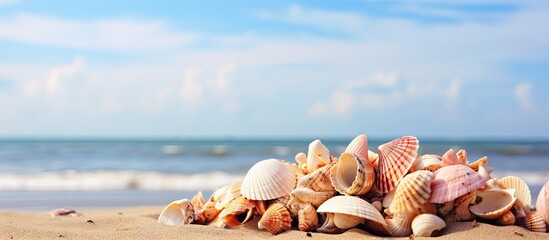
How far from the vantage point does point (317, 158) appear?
176 inches

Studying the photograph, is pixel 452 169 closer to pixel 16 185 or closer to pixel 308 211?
pixel 308 211

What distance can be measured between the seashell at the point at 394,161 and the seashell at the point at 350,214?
249 millimetres

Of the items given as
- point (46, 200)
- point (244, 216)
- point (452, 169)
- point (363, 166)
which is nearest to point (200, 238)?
point (244, 216)

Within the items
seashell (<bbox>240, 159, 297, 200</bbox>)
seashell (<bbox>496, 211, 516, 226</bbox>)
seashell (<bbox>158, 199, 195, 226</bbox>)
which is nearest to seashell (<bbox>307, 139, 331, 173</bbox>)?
seashell (<bbox>240, 159, 297, 200</bbox>)

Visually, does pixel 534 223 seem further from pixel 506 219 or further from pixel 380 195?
pixel 380 195

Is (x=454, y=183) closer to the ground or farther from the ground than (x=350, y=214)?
farther from the ground

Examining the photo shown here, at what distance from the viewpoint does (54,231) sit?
13.9 ft

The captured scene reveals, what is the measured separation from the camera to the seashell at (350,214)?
389cm

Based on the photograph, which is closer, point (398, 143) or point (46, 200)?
point (398, 143)

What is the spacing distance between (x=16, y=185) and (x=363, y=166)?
10.00 metres

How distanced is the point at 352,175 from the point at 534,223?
1.33m

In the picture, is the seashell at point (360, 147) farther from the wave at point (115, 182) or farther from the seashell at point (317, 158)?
the wave at point (115, 182)

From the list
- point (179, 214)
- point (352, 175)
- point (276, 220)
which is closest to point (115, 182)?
point (179, 214)

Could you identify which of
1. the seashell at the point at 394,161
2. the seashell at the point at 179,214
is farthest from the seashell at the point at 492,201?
the seashell at the point at 179,214
